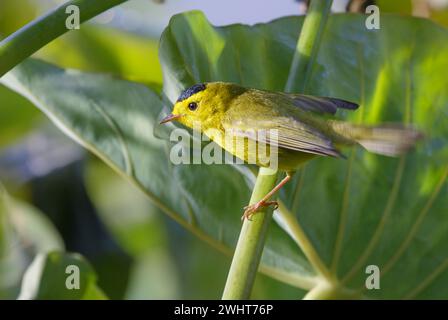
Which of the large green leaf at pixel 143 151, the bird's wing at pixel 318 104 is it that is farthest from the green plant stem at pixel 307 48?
the large green leaf at pixel 143 151

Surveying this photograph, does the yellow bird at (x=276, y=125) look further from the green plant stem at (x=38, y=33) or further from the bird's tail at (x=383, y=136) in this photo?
the green plant stem at (x=38, y=33)

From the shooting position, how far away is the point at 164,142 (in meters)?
1.88

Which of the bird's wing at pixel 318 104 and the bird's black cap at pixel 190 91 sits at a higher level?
the bird's black cap at pixel 190 91

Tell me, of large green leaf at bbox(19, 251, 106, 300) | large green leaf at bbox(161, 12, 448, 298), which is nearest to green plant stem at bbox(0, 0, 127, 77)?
large green leaf at bbox(161, 12, 448, 298)

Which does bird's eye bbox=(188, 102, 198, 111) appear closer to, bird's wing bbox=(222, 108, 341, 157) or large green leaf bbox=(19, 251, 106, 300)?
bird's wing bbox=(222, 108, 341, 157)

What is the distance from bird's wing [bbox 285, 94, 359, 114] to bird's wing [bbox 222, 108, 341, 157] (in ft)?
0.19

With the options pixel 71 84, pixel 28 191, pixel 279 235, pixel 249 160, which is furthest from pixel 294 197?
pixel 28 191

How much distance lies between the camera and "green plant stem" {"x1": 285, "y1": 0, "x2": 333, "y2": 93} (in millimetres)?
1413

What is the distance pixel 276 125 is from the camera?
1521 mm

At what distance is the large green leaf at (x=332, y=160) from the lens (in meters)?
1.80

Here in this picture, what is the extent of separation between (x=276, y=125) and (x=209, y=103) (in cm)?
20

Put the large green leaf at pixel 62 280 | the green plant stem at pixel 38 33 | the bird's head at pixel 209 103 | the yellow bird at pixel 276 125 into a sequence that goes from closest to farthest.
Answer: the green plant stem at pixel 38 33
the yellow bird at pixel 276 125
the bird's head at pixel 209 103
the large green leaf at pixel 62 280

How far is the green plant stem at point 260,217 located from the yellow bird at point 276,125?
0.07ft
